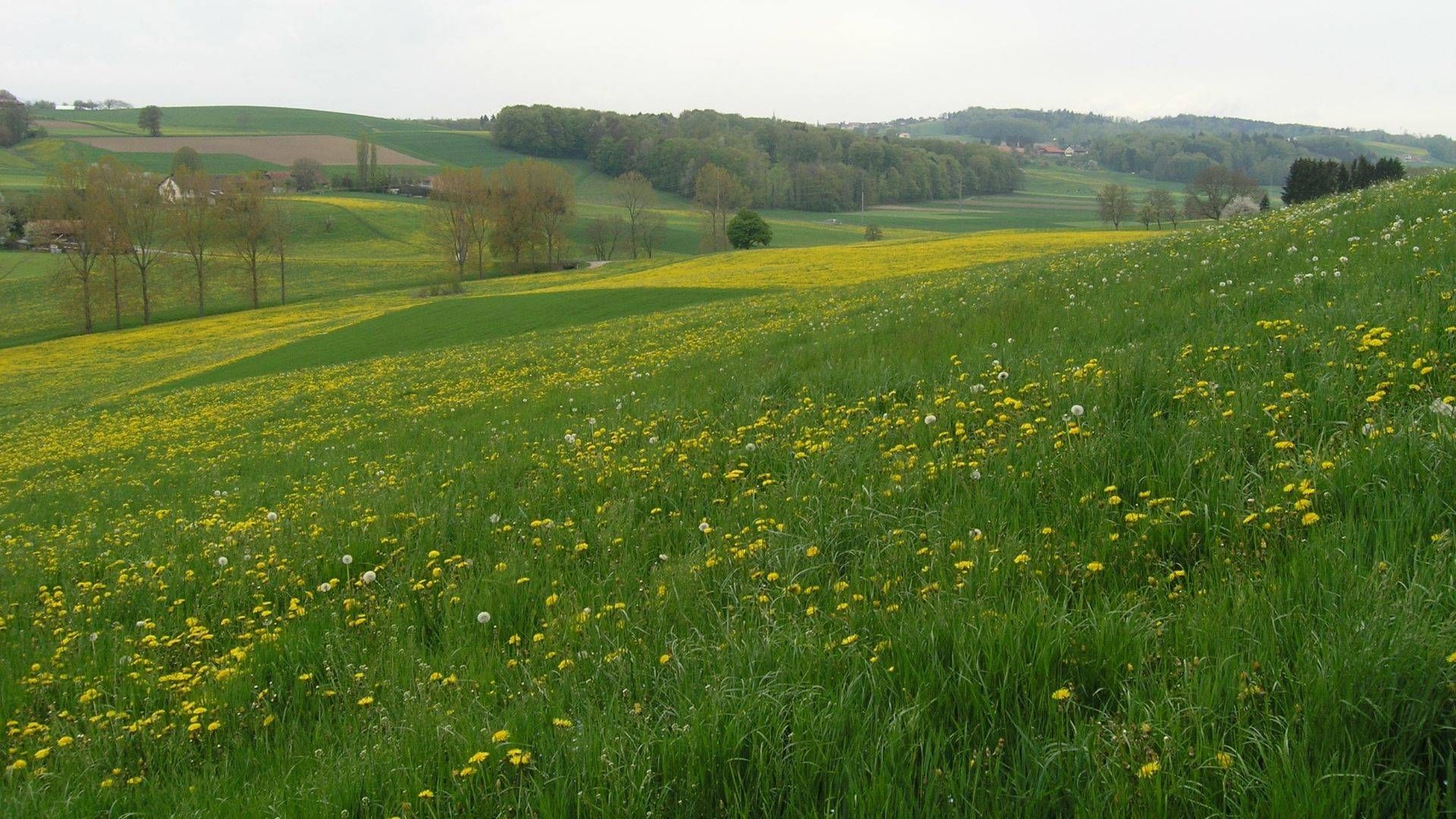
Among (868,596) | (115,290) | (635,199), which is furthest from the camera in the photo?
(635,199)

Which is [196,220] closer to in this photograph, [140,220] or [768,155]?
[140,220]

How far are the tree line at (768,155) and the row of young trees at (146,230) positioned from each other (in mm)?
66671

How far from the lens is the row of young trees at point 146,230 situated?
66000 millimetres

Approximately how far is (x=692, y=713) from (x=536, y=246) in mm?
91235

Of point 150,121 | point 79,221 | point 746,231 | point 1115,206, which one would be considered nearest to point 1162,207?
point 1115,206

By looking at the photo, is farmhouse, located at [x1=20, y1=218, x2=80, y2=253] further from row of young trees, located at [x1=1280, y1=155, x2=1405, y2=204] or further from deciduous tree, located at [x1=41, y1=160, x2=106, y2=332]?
row of young trees, located at [x1=1280, y1=155, x2=1405, y2=204]

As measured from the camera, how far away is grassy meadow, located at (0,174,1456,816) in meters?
2.67

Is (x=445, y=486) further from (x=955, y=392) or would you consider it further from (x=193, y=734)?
(x=955, y=392)

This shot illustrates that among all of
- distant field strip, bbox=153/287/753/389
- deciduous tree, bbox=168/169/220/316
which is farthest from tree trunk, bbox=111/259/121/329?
distant field strip, bbox=153/287/753/389

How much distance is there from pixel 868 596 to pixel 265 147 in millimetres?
180237

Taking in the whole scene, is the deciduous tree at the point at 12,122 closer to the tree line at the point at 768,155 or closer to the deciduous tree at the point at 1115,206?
the tree line at the point at 768,155

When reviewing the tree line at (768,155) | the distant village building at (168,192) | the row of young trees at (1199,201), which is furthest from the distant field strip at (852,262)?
the tree line at (768,155)

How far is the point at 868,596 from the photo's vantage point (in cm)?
405

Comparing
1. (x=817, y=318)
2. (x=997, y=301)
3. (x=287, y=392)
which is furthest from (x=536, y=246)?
(x=997, y=301)
